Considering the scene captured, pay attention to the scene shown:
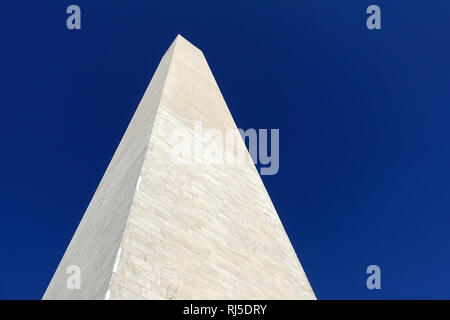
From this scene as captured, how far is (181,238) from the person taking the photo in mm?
5965

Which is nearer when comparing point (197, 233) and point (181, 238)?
point (181, 238)

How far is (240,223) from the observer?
7.67 m

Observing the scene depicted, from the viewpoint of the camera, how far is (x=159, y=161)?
23.8ft

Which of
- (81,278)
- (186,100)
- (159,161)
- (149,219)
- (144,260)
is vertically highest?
(186,100)

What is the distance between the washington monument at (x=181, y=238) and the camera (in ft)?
16.6

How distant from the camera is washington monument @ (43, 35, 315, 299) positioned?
506 centimetres

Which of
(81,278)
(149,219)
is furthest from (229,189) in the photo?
(81,278)
